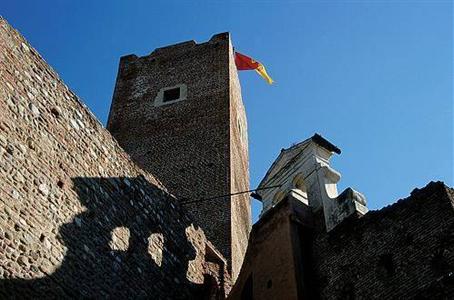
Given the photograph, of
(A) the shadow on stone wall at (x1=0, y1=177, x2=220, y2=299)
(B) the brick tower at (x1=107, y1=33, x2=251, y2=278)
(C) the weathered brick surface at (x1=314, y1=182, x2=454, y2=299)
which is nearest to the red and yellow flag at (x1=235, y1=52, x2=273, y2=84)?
(B) the brick tower at (x1=107, y1=33, x2=251, y2=278)

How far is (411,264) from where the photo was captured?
6.53 metres

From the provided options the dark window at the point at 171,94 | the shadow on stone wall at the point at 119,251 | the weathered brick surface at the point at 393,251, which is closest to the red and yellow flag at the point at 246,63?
the dark window at the point at 171,94

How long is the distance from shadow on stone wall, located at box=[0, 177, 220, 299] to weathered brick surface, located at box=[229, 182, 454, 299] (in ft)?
3.91

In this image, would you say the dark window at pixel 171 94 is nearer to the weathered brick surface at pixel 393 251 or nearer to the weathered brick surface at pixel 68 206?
the weathered brick surface at pixel 68 206

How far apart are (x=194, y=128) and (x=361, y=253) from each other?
912 cm

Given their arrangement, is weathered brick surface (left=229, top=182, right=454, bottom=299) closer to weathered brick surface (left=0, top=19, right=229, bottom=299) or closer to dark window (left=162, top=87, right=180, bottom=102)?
weathered brick surface (left=0, top=19, right=229, bottom=299)

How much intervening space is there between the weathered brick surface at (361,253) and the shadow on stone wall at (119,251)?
119cm

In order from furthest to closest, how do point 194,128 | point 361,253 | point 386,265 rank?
1. point 194,128
2. point 361,253
3. point 386,265

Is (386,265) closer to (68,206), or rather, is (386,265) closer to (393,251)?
(393,251)

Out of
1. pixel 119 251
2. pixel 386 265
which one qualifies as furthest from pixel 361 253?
pixel 119 251

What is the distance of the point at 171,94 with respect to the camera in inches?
698

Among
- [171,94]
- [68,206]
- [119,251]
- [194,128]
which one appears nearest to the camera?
[68,206]

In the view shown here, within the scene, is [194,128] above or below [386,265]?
above

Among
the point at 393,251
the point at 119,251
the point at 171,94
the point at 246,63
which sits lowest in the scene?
the point at 393,251
